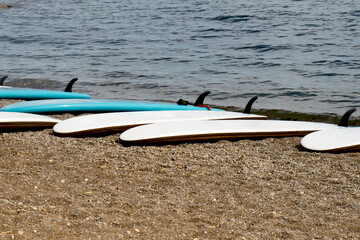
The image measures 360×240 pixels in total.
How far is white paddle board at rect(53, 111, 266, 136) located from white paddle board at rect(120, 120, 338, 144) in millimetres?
323

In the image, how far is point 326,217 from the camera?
10.5 ft

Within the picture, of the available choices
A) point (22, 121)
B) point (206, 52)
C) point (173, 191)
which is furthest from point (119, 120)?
point (206, 52)

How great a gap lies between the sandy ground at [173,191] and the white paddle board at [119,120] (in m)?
0.14

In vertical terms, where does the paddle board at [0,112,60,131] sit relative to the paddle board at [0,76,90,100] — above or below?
above

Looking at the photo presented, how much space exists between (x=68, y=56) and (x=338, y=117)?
8.21 m

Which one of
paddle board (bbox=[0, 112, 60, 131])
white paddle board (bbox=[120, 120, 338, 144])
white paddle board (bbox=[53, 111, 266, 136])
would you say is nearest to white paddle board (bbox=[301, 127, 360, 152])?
white paddle board (bbox=[120, 120, 338, 144])

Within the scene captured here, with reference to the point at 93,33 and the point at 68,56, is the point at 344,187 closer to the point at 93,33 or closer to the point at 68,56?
the point at 68,56

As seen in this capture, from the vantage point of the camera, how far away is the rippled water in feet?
31.1

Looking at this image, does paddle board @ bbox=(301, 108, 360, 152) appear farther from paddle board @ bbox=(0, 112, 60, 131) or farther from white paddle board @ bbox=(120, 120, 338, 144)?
paddle board @ bbox=(0, 112, 60, 131)

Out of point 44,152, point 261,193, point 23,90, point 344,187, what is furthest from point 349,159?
point 23,90

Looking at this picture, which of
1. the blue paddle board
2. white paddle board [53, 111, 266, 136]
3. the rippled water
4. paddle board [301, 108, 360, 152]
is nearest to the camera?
paddle board [301, 108, 360, 152]

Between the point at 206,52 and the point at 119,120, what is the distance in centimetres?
859

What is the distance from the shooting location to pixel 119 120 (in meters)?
5.34

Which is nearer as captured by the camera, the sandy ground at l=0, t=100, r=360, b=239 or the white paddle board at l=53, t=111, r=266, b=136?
the sandy ground at l=0, t=100, r=360, b=239
